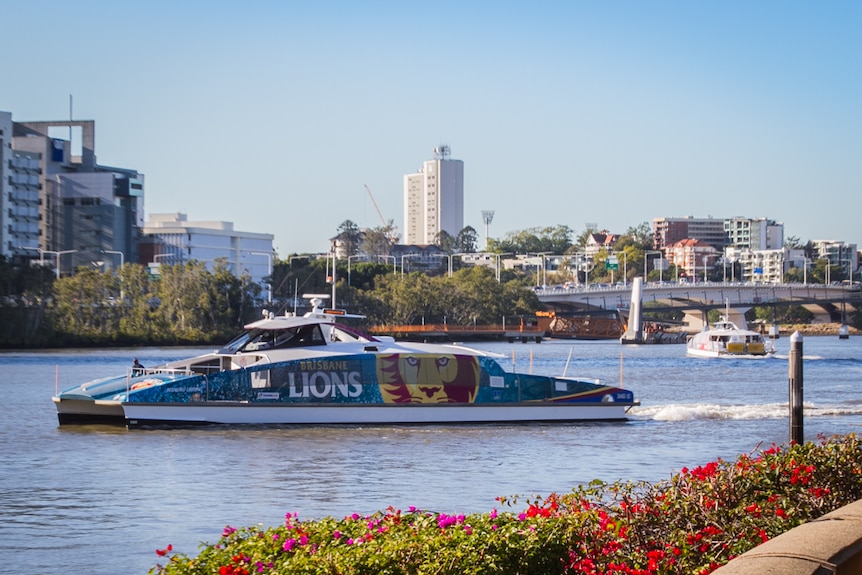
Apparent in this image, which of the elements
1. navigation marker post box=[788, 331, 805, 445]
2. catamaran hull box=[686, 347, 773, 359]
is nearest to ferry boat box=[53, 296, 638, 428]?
navigation marker post box=[788, 331, 805, 445]

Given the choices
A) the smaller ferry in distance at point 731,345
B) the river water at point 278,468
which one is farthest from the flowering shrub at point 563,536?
the smaller ferry in distance at point 731,345

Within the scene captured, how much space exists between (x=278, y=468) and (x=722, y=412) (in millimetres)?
18493

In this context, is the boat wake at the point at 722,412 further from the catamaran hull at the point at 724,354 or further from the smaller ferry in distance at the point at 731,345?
the smaller ferry in distance at the point at 731,345

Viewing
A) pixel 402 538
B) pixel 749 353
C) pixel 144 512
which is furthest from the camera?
pixel 749 353

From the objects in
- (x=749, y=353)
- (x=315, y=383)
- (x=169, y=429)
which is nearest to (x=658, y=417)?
(x=315, y=383)

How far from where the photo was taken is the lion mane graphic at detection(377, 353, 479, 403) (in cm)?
3391

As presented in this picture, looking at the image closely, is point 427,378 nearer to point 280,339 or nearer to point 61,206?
point 280,339

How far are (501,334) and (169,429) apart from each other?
121m

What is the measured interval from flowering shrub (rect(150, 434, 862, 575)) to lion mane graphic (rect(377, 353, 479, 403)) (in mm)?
21934

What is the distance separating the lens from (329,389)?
33.6 m

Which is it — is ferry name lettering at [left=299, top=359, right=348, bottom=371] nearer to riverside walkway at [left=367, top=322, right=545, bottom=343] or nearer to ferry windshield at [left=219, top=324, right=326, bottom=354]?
ferry windshield at [left=219, top=324, right=326, bottom=354]

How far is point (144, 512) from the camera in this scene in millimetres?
20688

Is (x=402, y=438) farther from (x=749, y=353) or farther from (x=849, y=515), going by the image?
(x=749, y=353)

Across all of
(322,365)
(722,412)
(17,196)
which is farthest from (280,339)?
(17,196)
